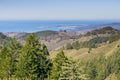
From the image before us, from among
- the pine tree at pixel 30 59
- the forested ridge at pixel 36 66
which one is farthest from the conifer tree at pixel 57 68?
the pine tree at pixel 30 59

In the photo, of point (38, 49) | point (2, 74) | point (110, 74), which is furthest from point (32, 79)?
point (110, 74)

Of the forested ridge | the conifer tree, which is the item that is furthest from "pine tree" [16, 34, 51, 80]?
the conifer tree

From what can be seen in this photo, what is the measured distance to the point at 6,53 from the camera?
199 ft

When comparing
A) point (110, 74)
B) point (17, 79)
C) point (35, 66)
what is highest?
point (35, 66)

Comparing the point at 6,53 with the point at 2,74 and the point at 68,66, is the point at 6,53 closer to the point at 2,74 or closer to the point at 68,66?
the point at 2,74

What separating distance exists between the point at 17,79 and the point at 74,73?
1944 cm

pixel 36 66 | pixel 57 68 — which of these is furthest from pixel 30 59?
pixel 57 68

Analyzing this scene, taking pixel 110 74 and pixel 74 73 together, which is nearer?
pixel 74 73

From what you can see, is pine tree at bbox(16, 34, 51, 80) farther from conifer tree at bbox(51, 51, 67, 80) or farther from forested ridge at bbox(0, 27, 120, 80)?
conifer tree at bbox(51, 51, 67, 80)

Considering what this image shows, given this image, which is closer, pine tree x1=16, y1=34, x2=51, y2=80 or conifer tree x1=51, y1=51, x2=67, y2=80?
conifer tree x1=51, y1=51, x2=67, y2=80

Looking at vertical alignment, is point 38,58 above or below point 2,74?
above

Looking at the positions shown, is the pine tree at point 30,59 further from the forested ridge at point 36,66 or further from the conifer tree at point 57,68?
the conifer tree at point 57,68

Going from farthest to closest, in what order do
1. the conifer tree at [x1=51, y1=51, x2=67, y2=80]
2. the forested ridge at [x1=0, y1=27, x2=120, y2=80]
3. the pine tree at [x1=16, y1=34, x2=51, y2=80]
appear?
the pine tree at [x1=16, y1=34, x2=51, y2=80] < the conifer tree at [x1=51, y1=51, x2=67, y2=80] < the forested ridge at [x1=0, y1=27, x2=120, y2=80]

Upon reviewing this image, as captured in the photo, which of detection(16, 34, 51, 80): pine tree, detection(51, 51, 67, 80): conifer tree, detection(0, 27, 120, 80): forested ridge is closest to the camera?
detection(0, 27, 120, 80): forested ridge
